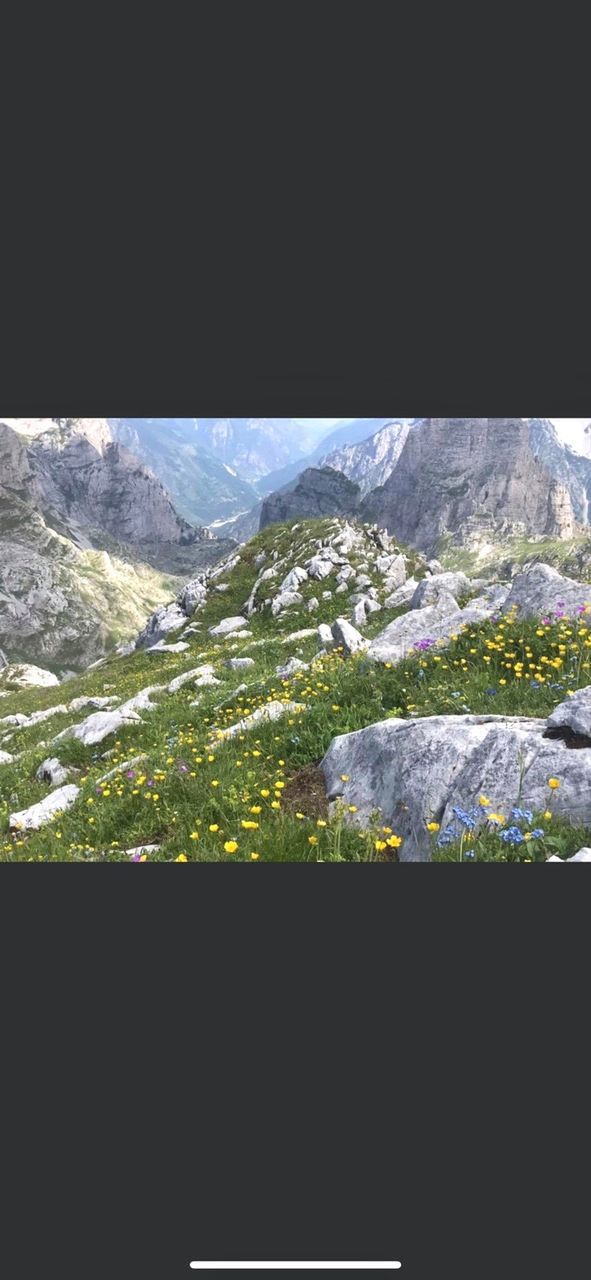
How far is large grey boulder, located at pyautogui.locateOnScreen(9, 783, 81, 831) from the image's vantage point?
619 cm

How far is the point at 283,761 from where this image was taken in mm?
5488

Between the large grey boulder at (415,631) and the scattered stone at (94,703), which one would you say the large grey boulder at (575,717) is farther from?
the scattered stone at (94,703)

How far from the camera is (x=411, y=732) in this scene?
15.1 ft

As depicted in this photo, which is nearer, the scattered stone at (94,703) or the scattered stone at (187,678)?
the scattered stone at (187,678)

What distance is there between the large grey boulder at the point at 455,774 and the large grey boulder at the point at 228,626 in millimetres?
17715

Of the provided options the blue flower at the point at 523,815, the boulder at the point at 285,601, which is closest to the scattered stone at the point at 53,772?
the blue flower at the point at 523,815

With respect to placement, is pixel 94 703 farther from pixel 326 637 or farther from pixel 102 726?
pixel 326 637

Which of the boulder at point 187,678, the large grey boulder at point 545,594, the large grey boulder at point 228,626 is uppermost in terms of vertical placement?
the large grey boulder at point 545,594

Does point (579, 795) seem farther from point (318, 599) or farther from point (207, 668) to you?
point (318, 599)

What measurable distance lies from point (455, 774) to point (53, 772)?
714 cm

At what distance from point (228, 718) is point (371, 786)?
3.95 m

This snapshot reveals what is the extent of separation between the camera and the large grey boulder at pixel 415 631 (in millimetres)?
7406

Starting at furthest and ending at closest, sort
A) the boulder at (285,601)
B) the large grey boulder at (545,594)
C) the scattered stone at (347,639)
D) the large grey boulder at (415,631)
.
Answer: the boulder at (285,601) < the scattered stone at (347,639) < the large grey boulder at (415,631) < the large grey boulder at (545,594)

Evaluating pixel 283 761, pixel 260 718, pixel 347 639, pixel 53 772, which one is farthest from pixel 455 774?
pixel 53 772
